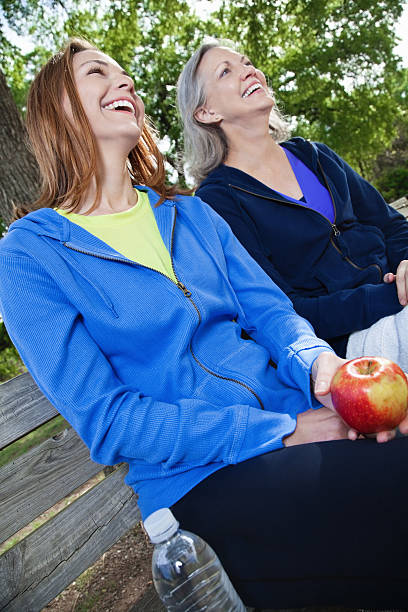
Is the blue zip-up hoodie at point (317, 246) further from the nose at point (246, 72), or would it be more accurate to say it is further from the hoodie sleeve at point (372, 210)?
the nose at point (246, 72)

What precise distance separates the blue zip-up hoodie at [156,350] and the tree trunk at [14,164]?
321 centimetres

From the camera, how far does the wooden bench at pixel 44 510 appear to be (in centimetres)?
229

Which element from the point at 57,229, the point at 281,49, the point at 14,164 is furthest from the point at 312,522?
the point at 281,49

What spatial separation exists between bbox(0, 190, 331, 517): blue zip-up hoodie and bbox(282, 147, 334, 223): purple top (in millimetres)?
841

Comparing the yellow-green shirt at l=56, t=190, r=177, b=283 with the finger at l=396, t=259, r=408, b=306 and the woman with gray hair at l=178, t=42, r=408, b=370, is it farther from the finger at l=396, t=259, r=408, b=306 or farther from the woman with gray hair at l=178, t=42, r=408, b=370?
the finger at l=396, t=259, r=408, b=306

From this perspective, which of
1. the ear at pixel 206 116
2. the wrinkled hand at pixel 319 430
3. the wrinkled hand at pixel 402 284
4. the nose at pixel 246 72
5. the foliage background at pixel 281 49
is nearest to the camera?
the wrinkled hand at pixel 319 430

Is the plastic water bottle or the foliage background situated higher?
the foliage background

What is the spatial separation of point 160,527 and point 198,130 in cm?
249

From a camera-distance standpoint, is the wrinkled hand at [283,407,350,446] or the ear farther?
the ear

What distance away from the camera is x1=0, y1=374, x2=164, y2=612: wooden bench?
7.52 feet

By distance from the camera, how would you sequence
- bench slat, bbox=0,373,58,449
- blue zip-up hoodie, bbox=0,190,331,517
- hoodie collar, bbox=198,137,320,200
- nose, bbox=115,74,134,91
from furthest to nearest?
hoodie collar, bbox=198,137,320,200, nose, bbox=115,74,134,91, bench slat, bbox=0,373,58,449, blue zip-up hoodie, bbox=0,190,331,517

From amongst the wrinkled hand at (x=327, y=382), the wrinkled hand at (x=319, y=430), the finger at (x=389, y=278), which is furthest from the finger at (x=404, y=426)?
the finger at (x=389, y=278)

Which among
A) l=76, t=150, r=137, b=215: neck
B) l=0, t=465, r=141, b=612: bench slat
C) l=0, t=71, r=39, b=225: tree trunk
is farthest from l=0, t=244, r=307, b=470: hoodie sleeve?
l=0, t=71, r=39, b=225: tree trunk

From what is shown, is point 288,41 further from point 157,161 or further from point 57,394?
point 57,394
